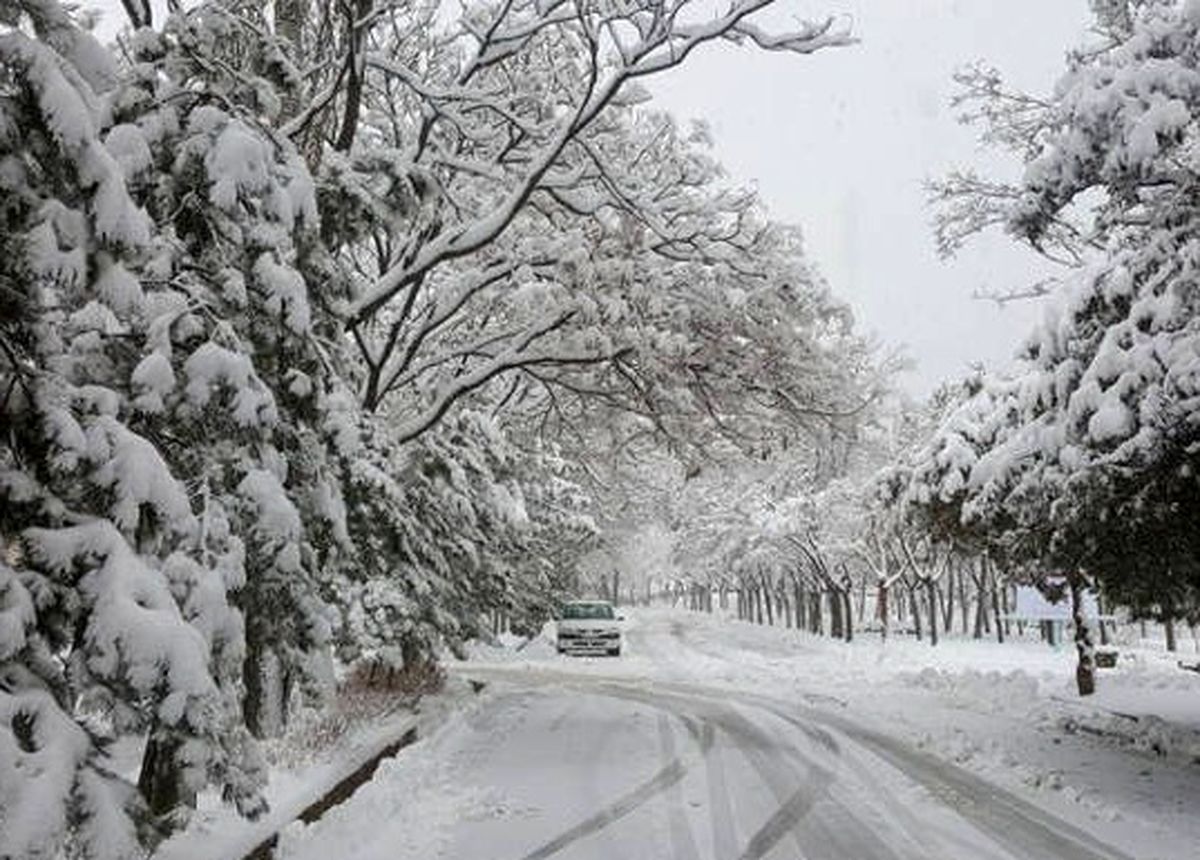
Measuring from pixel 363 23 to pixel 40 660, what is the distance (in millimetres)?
7727

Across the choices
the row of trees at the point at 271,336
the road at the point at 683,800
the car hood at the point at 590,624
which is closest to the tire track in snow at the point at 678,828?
the road at the point at 683,800

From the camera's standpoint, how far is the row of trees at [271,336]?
4234 mm

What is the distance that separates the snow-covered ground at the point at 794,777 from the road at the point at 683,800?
3cm

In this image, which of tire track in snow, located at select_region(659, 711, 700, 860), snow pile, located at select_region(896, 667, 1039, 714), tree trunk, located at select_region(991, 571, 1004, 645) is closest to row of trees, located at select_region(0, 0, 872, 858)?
tire track in snow, located at select_region(659, 711, 700, 860)

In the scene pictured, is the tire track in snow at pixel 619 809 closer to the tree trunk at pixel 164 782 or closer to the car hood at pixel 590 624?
the tree trunk at pixel 164 782

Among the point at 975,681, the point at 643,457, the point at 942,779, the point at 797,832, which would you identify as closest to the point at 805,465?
the point at 975,681

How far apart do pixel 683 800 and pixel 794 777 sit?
6.04 ft

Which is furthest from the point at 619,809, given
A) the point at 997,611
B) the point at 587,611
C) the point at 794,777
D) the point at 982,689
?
the point at 997,611

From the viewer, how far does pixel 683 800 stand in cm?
1042

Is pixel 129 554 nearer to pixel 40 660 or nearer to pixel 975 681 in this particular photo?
pixel 40 660

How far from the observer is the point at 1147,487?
991cm

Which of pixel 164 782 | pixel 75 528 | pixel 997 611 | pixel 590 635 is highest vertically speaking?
pixel 75 528

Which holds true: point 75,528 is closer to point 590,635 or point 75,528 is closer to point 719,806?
point 719,806

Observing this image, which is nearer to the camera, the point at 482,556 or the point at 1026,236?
the point at 1026,236
